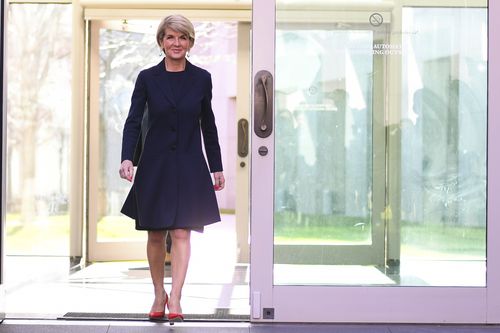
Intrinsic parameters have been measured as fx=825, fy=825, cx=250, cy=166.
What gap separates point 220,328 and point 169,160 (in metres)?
0.83

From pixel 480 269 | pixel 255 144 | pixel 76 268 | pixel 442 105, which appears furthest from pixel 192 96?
pixel 76 268

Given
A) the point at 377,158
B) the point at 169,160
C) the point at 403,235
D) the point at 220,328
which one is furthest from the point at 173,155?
the point at 403,235

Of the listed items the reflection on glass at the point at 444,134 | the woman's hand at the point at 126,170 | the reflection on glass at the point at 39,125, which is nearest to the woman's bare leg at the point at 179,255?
the woman's hand at the point at 126,170

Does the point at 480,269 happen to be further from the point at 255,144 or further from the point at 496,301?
the point at 255,144

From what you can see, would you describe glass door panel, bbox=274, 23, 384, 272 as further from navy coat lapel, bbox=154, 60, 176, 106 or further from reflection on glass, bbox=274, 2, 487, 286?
navy coat lapel, bbox=154, 60, 176, 106

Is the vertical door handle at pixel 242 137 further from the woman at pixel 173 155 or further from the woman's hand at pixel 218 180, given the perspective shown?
the woman at pixel 173 155

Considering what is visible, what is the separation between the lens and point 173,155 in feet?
12.6

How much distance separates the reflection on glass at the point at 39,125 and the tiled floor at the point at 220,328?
4550 mm

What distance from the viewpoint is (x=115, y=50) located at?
6848mm

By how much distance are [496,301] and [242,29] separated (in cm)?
352

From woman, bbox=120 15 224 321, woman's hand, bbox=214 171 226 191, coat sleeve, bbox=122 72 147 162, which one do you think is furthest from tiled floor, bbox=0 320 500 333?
coat sleeve, bbox=122 72 147 162

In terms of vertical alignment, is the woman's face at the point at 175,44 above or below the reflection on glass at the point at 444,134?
above

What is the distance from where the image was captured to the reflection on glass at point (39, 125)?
8.86 m

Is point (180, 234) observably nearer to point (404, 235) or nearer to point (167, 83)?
point (167, 83)
